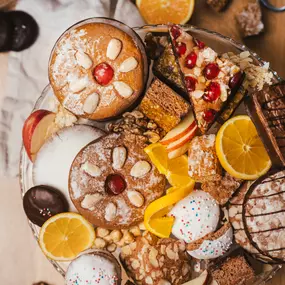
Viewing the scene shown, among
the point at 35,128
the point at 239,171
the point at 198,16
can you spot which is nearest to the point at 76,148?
the point at 35,128

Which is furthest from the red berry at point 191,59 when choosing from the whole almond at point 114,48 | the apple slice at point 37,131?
the apple slice at point 37,131

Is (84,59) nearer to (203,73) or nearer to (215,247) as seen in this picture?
(203,73)

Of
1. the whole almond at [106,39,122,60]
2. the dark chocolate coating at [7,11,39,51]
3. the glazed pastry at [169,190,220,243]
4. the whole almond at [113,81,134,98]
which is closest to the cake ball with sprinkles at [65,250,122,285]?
the glazed pastry at [169,190,220,243]

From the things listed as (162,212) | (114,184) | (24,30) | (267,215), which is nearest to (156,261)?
(162,212)

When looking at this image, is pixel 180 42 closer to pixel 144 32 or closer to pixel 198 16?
pixel 144 32

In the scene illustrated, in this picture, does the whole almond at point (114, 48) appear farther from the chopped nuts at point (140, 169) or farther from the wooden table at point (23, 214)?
the wooden table at point (23, 214)

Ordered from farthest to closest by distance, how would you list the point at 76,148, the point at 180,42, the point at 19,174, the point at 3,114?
the point at 3,114 < the point at 19,174 < the point at 76,148 < the point at 180,42

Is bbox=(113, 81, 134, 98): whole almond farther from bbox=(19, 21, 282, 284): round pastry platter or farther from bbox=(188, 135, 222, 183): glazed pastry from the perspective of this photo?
bbox=(188, 135, 222, 183): glazed pastry
